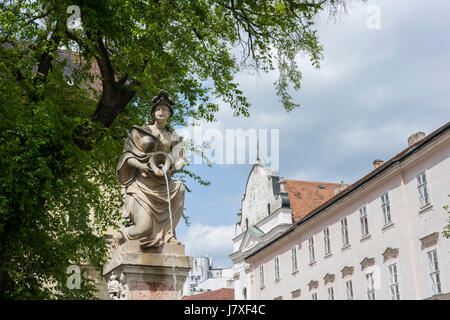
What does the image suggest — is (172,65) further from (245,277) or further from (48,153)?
(245,277)

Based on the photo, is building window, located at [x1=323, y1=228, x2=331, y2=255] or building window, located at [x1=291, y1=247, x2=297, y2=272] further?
building window, located at [x1=291, y1=247, x2=297, y2=272]

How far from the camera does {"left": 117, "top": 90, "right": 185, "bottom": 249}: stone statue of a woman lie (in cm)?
664

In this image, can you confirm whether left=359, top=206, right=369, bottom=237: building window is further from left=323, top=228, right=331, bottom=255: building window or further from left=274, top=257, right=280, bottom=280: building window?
left=274, top=257, right=280, bottom=280: building window

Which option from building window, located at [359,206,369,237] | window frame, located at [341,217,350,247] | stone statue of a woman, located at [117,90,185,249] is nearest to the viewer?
stone statue of a woman, located at [117,90,185,249]

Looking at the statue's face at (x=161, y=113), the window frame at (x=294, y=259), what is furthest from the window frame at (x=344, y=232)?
the statue's face at (x=161, y=113)

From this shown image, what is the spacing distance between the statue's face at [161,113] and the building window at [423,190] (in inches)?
757

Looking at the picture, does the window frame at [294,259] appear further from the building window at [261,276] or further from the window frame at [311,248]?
the building window at [261,276]

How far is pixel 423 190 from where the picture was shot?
80.0 feet

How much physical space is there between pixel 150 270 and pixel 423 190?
20.2 metres

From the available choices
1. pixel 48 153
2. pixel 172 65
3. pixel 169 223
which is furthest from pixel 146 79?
pixel 169 223

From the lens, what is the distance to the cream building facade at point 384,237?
2327 centimetres

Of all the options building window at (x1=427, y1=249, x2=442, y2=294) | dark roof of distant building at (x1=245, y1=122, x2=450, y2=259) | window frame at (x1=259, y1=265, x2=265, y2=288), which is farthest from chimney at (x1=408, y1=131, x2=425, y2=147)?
window frame at (x1=259, y1=265, x2=265, y2=288)

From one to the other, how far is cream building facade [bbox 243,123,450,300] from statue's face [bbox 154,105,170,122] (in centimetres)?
1769
